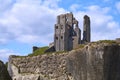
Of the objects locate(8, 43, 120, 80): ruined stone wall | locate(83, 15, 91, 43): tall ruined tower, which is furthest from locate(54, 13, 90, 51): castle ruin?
locate(8, 43, 120, 80): ruined stone wall

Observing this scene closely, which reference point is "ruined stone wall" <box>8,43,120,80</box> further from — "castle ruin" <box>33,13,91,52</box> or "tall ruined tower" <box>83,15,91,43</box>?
"castle ruin" <box>33,13,91,52</box>

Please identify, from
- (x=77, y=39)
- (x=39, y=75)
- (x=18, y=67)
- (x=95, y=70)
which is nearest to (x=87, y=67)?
(x=95, y=70)

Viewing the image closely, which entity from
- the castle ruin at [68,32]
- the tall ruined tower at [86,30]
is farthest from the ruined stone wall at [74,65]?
the castle ruin at [68,32]

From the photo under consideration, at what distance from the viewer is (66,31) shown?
334 feet

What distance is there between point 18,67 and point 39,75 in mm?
2482

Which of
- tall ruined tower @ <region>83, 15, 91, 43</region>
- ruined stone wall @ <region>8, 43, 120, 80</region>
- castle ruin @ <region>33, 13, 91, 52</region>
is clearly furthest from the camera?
castle ruin @ <region>33, 13, 91, 52</region>

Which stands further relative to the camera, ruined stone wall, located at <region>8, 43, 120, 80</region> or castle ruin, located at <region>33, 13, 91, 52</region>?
castle ruin, located at <region>33, 13, 91, 52</region>

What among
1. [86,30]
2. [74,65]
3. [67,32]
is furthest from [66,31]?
[74,65]

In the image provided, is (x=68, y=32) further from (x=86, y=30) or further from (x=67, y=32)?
(x=86, y=30)

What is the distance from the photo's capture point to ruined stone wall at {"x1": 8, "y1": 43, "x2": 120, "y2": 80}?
2133 centimetres

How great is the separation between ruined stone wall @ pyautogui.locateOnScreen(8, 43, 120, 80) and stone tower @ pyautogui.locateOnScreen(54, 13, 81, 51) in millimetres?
71488

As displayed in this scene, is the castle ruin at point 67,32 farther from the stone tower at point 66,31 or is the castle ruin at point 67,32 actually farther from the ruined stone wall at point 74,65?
the ruined stone wall at point 74,65

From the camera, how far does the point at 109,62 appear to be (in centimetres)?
2136

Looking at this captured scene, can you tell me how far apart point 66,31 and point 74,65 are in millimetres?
78629
